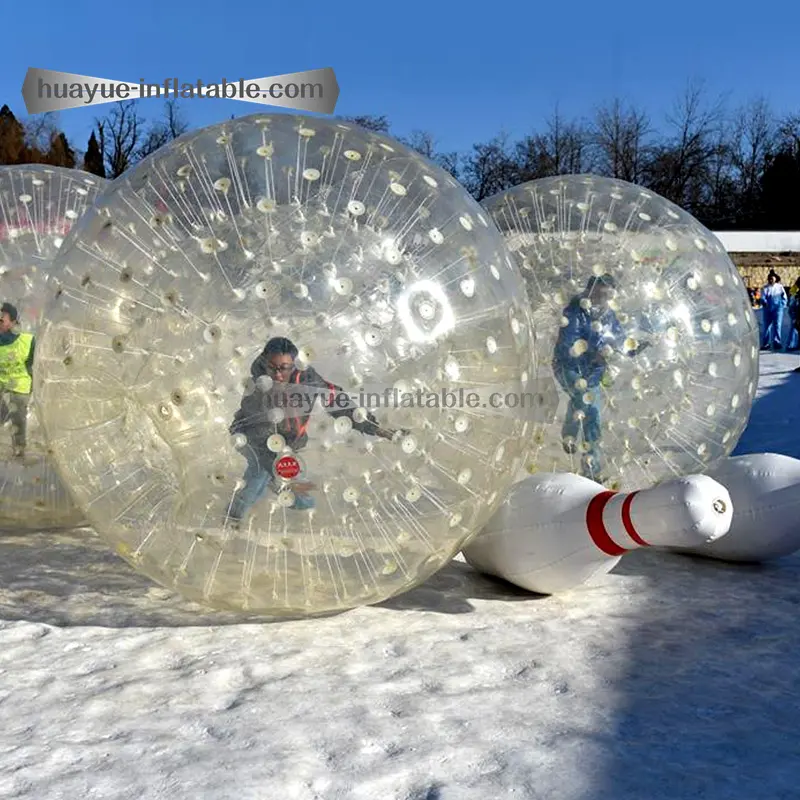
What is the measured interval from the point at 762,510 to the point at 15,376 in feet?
10.7

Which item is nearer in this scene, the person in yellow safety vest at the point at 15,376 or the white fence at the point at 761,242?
the person in yellow safety vest at the point at 15,376

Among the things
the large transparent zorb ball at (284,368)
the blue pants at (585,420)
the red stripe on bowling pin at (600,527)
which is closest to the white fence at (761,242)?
the blue pants at (585,420)

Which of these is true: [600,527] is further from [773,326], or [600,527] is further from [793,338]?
[793,338]

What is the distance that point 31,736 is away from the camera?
2820 millimetres

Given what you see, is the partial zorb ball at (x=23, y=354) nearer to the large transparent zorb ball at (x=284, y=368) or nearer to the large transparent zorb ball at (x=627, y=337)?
the large transparent zorb ball at (x=284, y=368)

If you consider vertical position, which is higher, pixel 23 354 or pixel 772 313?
pixel 772 313

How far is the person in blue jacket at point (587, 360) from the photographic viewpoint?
178 inches

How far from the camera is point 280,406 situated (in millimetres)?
3184

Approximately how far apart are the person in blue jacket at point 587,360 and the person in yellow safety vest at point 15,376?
2.29 meters

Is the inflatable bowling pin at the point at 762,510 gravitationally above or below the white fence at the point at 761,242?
below

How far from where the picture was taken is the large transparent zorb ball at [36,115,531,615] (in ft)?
10.5

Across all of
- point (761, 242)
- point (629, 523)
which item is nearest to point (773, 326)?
point (629, 523)

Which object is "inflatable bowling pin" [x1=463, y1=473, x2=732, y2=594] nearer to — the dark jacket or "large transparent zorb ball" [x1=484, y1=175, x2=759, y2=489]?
"large transparent zorb ball" [x1=484, y1=175, x2=759, y2=489]

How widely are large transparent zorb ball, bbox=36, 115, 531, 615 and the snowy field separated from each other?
282 mm
